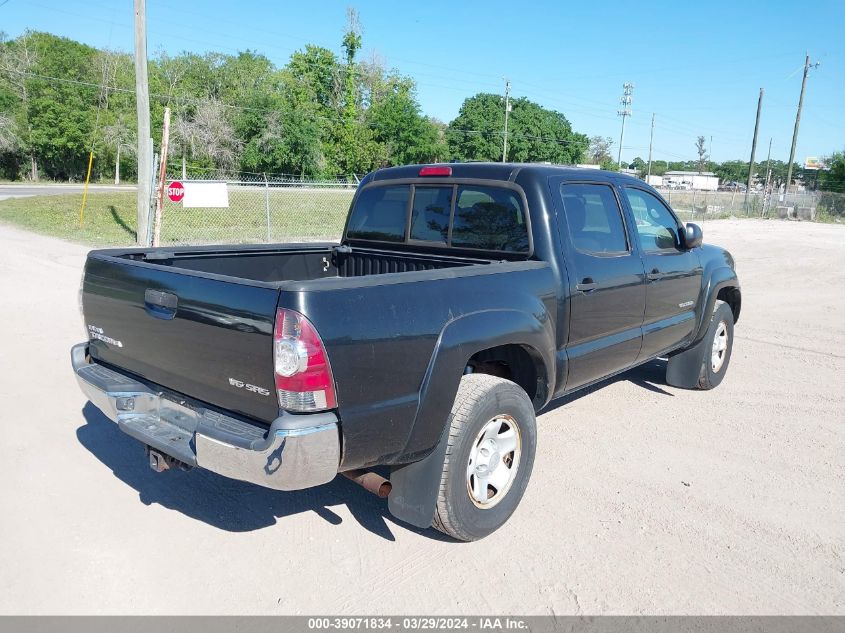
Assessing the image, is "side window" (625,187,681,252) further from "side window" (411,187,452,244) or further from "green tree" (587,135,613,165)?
"green tree" (587,135,613,165)

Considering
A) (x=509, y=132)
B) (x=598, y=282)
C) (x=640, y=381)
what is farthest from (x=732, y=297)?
(x=509, y=132)

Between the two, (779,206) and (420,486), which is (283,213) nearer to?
(420,486)

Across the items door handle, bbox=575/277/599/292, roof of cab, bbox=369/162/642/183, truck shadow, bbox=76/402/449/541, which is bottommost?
truck shadow, bbox=76/402/449/541

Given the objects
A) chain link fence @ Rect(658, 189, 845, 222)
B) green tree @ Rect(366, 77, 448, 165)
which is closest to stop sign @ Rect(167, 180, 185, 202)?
chain link fence @ Rect(658, 189, 845, 222)

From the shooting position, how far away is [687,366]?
5980 millimetres

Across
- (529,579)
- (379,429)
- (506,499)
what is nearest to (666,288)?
(506,499)

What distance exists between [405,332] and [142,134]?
12891 millimetres

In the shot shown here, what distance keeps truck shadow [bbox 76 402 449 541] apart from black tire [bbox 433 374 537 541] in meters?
0.29

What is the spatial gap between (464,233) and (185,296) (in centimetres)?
192

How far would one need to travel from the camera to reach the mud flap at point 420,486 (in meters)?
3.13

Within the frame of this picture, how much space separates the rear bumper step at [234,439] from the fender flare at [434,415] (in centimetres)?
47

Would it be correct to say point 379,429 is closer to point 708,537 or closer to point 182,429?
point 182,429

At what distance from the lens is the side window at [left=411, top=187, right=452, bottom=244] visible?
441 centimetres

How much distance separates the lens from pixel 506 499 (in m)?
3.59
